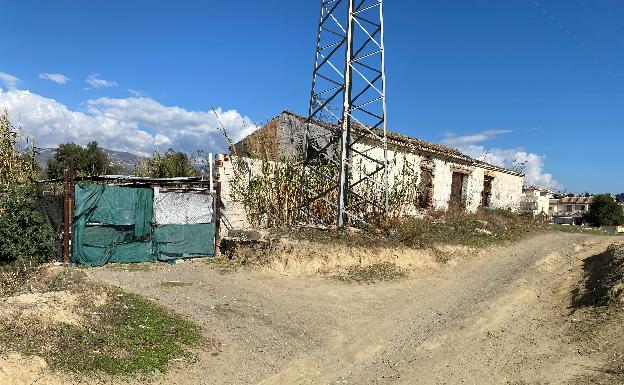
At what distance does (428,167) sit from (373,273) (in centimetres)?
1101

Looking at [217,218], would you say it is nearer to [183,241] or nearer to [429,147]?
[183,241]

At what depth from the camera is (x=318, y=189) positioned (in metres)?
14.3

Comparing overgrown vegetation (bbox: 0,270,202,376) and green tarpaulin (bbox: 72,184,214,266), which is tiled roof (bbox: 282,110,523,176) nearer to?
green tarpaulin (bbox: 72,184,214,266)

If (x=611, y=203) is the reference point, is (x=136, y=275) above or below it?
below

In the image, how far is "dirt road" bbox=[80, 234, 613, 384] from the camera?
217 inches

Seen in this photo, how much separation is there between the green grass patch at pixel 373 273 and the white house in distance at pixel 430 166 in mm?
4319

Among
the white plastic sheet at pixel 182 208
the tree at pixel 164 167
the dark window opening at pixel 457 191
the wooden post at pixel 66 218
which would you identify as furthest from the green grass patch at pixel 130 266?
the dark window opening at pixel 457 191

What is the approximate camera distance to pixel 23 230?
32.8ft

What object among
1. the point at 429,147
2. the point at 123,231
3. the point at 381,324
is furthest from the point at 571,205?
the point at 123,231

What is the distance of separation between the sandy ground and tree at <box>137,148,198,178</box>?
722 centimetres

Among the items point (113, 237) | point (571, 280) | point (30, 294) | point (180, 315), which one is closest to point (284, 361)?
point (180, 315)

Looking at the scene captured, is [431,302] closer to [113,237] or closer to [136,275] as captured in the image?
[136,275]

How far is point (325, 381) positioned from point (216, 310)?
2.90 meters

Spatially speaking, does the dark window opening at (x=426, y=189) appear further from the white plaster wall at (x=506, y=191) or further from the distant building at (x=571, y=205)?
the distant building at (x=571, y=205)
